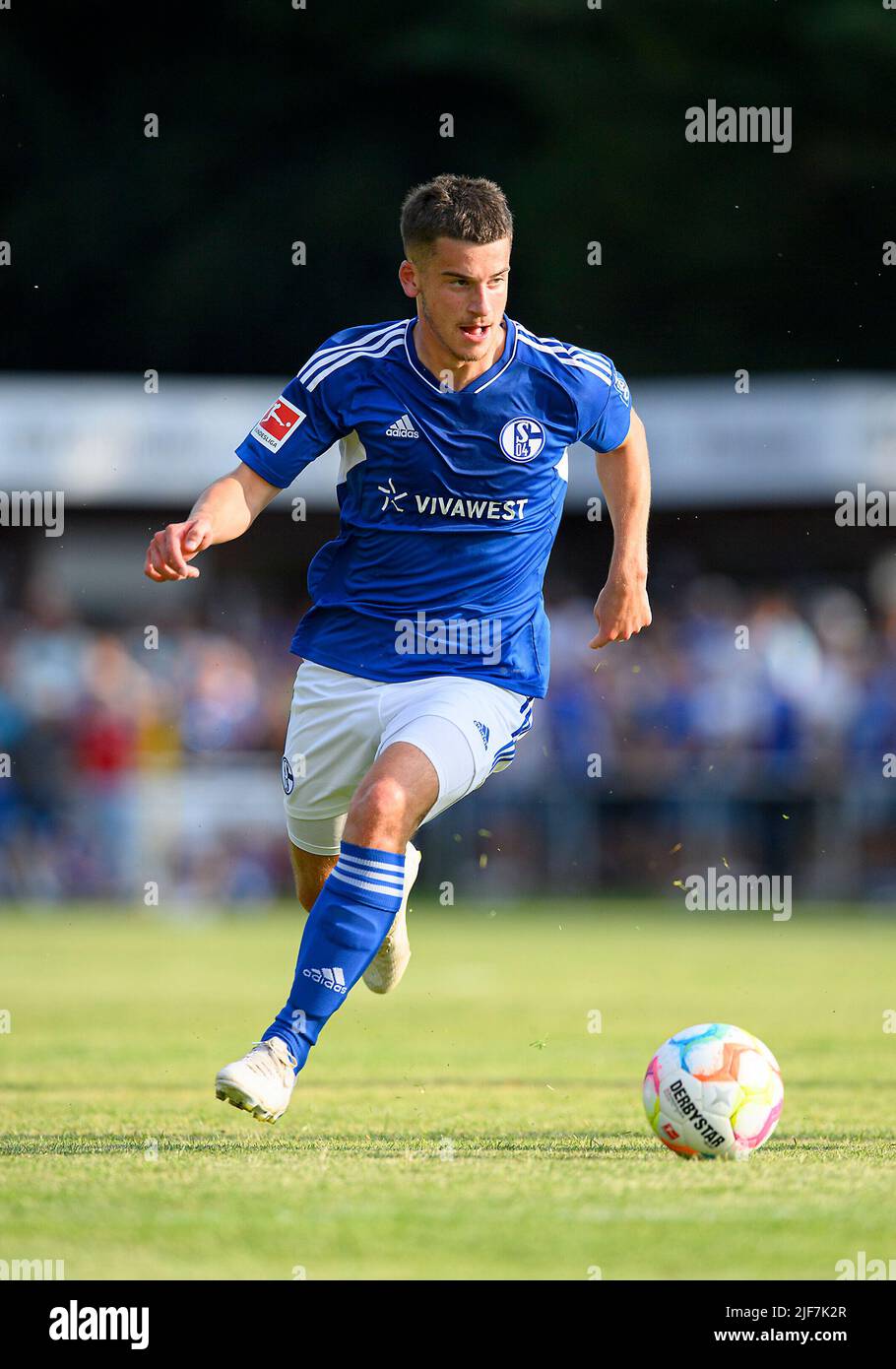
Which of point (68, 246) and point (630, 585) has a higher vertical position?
point (68, 246)

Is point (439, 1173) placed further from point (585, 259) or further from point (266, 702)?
point (585, 259)

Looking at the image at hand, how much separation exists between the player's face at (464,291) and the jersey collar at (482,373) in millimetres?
163

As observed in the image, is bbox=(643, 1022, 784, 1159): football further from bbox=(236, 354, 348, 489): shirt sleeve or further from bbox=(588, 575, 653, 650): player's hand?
bbox=(236, 354, 348, 489): shirt sleeve

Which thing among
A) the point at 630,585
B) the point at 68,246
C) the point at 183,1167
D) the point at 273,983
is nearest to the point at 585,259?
the point at 68,246

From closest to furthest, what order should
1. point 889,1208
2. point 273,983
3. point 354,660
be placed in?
point 889,1208 → point 354,660 → point 273,983

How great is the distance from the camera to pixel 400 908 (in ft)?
19.6

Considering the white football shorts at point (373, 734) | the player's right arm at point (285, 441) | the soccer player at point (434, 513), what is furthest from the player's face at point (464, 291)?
the white football shorts at point (373, 734)

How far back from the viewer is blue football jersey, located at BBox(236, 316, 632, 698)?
20.5ft

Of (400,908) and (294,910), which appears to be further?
(294,910)

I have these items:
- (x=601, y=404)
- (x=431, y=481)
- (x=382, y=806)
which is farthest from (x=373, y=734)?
(x=601, y=404)

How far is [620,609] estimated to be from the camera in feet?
21.6

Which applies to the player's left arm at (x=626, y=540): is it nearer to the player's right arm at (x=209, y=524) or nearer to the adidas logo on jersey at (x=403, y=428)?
the adidas logo on jersey at (x=403, y=428)
